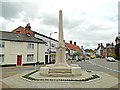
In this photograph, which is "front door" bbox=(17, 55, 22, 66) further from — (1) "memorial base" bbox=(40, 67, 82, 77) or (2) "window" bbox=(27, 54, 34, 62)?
(1) "memorial base" bbox=(40, 67, 82, 77)

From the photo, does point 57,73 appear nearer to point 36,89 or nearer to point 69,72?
point 69,72

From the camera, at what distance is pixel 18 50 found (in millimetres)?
24375

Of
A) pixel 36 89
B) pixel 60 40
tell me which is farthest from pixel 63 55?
pixel 36 89

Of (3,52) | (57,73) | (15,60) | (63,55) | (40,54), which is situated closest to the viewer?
(57,73)

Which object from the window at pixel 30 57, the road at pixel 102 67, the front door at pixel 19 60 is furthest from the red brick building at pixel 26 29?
the road at pixel 102 67

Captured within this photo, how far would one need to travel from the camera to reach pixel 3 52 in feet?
73.4

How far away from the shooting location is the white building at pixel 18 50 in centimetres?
2260

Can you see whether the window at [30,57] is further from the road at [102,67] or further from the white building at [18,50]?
the road at [102,67]

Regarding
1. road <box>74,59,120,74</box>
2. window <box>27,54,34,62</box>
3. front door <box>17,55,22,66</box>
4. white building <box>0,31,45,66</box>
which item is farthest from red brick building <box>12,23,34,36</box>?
road <box>74,59,120,74</box>

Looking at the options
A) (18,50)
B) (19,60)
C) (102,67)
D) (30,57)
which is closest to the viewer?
(102,67)

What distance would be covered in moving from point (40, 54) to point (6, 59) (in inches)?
340

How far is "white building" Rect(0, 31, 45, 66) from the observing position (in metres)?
22.6

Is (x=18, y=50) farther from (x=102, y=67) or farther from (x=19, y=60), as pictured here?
(x=102, y=67)

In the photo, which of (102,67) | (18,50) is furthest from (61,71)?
(18,50)
